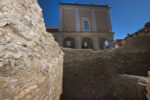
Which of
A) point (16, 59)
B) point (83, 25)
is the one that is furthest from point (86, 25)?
point (16, 59)

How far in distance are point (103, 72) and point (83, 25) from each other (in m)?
11.0

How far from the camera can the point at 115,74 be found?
5512 mm

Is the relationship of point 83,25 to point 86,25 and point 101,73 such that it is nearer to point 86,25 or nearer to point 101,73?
point 86,25

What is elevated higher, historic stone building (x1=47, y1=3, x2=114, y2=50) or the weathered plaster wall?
historic stone building (x1=47, y1=3, x2=114, y2=50)

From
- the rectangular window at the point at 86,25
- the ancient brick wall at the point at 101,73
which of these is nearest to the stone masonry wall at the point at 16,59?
the ancient brick wall at the point at 101,73

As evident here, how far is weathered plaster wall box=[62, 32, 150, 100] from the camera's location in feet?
16.1

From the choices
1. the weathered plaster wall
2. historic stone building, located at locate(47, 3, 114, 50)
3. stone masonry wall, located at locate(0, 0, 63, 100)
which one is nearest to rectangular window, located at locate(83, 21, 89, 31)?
historic stone building, located at locate(47, 3, 114, 50)

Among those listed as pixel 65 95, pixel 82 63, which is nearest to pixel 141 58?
pixel 82 63

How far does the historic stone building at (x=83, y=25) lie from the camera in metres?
13.8

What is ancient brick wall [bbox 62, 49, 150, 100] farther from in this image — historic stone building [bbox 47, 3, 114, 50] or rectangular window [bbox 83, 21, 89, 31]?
rectangular window [bbox 83, 21, 89, 31]

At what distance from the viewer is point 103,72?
19.4 ft

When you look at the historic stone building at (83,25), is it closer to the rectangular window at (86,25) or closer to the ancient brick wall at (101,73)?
the rectangular window at (86,25)

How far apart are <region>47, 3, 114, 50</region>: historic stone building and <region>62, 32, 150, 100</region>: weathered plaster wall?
7602 millimetres

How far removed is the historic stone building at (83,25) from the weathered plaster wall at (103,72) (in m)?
7.60
